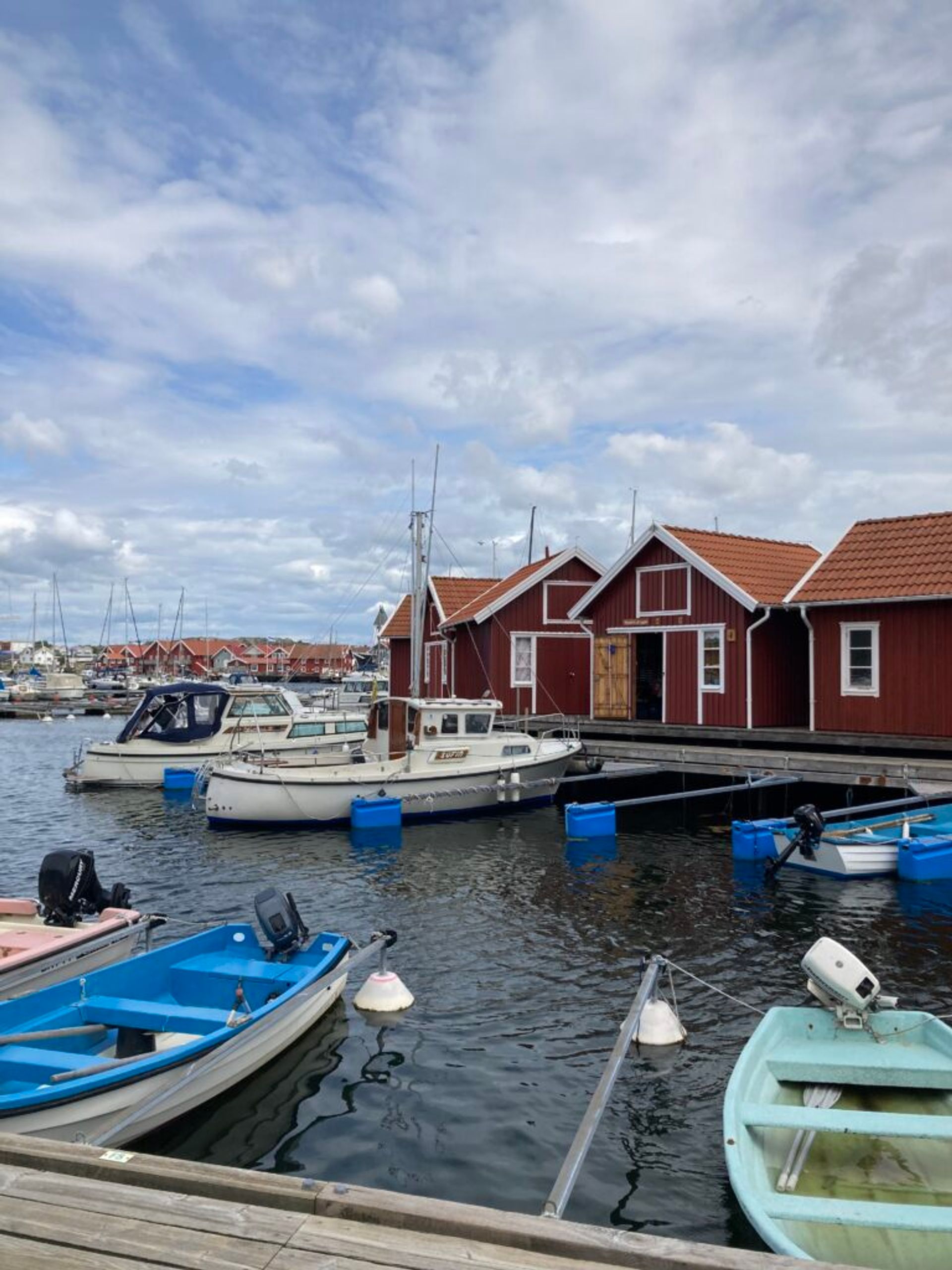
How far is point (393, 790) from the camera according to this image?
2105cm

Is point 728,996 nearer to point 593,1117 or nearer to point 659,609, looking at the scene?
point 593,1117

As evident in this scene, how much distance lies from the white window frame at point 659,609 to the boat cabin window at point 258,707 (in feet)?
37.8

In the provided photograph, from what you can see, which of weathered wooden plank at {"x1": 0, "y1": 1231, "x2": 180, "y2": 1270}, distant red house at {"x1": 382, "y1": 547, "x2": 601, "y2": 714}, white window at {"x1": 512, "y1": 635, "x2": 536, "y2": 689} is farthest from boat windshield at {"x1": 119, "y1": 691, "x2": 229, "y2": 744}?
weathered wooden plank at {"x1": 0, "y1": 1231, "x2": 180, "y2": 1270}

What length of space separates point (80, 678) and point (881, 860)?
89362mm

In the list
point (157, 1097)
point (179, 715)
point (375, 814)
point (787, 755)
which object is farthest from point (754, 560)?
point (157, 1097)

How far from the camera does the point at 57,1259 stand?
10.6ft

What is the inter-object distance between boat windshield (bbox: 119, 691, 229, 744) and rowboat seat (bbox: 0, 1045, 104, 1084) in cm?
2196

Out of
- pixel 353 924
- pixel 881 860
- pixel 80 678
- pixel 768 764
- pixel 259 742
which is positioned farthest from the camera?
pixel 80 678

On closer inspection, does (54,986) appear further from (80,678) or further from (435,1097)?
(80,678)

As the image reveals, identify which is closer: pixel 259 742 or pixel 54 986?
pixel 54 986

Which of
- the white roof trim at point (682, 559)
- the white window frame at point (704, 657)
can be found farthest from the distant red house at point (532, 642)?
the white window frame at point (704, 657)

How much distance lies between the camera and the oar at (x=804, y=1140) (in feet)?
19.4

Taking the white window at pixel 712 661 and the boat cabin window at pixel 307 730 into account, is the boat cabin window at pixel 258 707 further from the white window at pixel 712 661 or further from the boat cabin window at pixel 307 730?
the white window at pixel 712 661

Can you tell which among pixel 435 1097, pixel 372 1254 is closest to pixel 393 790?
pixel 435 1097
